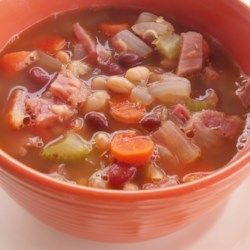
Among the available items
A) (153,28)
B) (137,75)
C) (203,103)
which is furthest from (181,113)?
(153,28)

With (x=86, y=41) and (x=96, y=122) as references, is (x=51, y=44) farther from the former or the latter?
(x=96, y=122)

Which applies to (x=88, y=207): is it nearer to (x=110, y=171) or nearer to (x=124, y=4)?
(x=110, y=171)

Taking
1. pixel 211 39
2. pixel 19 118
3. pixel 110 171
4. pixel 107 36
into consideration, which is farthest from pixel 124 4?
pixel 110 171

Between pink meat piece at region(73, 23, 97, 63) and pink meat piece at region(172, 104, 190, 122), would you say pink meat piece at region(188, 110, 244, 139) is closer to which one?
pink meat piece at region(172, 104, 190, 122)

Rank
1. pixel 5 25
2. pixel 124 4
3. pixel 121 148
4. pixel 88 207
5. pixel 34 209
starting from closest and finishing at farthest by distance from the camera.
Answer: pixel 88 207
pixel 34 209
pixel 121 148
pixel 5 25
pixel 124 4

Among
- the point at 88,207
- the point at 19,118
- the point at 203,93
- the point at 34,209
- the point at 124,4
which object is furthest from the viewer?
the point at 124,4

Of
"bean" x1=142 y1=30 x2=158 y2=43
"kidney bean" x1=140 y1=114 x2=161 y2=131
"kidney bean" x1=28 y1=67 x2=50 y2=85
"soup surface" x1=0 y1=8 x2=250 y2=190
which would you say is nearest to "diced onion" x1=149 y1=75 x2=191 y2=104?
"soup surface" x1=0 y1=8 x2=250 y2=190
